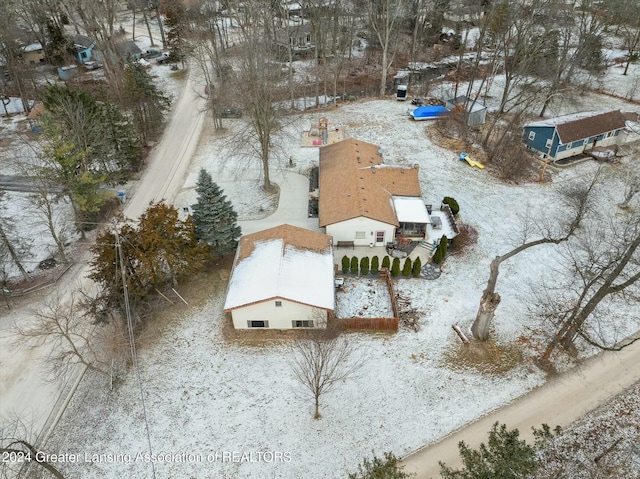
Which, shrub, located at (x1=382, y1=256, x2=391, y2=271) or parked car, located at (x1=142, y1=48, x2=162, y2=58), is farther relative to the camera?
parked car, located at (x1=142, y1=48, x2=162, y2=58)

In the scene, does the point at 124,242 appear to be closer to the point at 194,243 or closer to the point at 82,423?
the point at 194,243

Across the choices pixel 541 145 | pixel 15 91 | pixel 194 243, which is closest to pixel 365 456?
pixel 194 243

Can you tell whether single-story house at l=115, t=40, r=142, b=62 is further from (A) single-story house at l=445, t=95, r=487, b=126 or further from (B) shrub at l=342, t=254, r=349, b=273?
(B) shrub at l=342, t=254, r=349, b=273

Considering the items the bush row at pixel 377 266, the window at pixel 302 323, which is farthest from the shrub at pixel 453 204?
the window at pixel 302 323

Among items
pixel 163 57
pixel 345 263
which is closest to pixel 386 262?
pixel 345 263

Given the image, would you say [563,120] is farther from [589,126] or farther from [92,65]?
[92,65]

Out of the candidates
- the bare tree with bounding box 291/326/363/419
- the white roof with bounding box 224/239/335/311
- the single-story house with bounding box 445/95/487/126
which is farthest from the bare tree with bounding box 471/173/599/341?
the single-story house with bounding box 445/95/487/126

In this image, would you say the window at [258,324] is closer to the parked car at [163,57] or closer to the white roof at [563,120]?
the white roof at [563,120]
